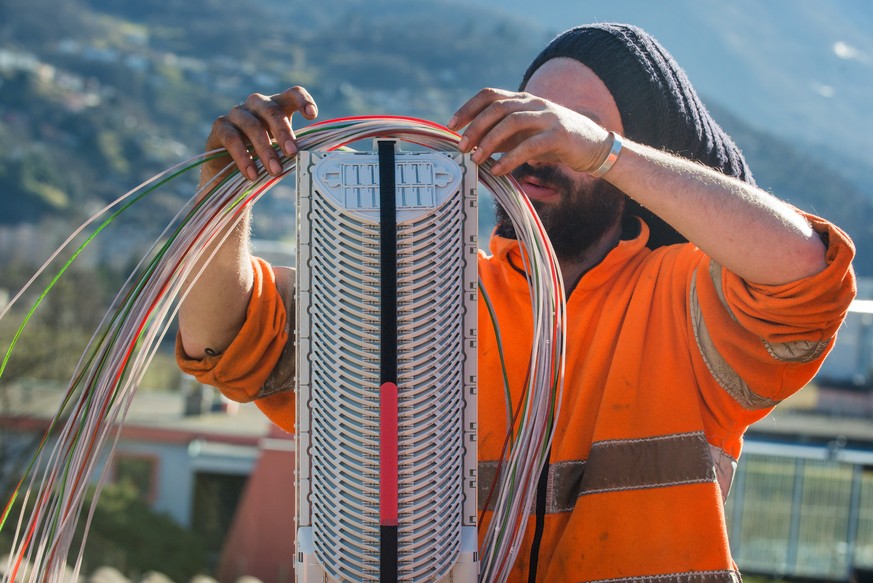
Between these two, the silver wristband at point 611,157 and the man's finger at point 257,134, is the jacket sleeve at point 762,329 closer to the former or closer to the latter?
the silver wristband at point 611,157

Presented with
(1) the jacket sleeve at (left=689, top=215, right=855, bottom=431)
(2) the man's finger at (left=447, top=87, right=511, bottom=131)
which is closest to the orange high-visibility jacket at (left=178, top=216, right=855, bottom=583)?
(1) the jacket sleeve at (left=689, top=215, right=855, bottom=431)

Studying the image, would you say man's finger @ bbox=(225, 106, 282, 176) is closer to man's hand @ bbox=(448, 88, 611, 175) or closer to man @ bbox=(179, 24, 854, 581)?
man @ bbox=(179, 24, 854, 581)

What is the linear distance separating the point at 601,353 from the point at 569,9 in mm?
112291

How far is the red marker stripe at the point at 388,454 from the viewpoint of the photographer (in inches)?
67.0

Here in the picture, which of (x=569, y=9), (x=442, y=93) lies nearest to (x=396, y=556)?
(x=442, y=93)

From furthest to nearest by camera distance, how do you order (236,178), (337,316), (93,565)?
(93,565) → (236,178) → (337,316)

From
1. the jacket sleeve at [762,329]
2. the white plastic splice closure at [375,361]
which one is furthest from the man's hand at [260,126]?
the jacket sleeve at [762,329]

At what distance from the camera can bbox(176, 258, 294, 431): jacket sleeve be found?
2426 millimetres

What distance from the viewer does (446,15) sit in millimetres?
97062

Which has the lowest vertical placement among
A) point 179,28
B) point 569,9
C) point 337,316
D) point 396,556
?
point 396,556

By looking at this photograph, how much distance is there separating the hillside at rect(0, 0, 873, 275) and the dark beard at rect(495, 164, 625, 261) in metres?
41.9

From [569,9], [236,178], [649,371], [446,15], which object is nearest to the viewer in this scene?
[236,178]

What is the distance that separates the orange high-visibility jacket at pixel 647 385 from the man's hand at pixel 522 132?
17.9 inches

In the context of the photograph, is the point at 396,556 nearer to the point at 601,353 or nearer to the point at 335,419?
the point at 335,419
